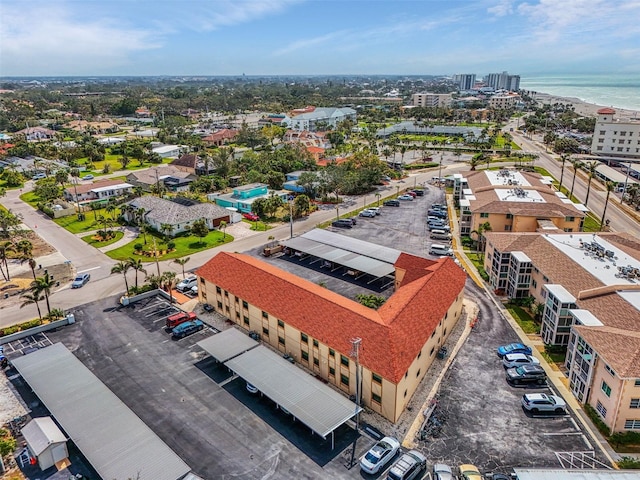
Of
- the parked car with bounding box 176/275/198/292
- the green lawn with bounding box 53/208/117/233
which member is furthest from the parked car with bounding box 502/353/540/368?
the green lawn with bounding box 53/208/117/233

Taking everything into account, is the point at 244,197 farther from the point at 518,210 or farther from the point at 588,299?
the point at 588,299

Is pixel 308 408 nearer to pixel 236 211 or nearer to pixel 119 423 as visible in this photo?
pixel 119 423

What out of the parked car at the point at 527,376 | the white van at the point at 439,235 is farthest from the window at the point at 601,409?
the white van at the point at 439,235

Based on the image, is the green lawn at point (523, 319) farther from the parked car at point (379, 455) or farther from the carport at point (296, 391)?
the carport at point (296, 391)

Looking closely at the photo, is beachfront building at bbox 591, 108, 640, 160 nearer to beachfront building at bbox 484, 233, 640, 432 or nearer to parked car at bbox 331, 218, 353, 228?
beachfront building at bbox 484, 233, 640, 432

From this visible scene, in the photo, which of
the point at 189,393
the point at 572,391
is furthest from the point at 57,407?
the point at 572,391

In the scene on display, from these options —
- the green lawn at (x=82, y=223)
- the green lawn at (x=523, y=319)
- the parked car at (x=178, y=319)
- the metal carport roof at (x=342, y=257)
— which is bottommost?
the green lawn at (x=523, y=319)
